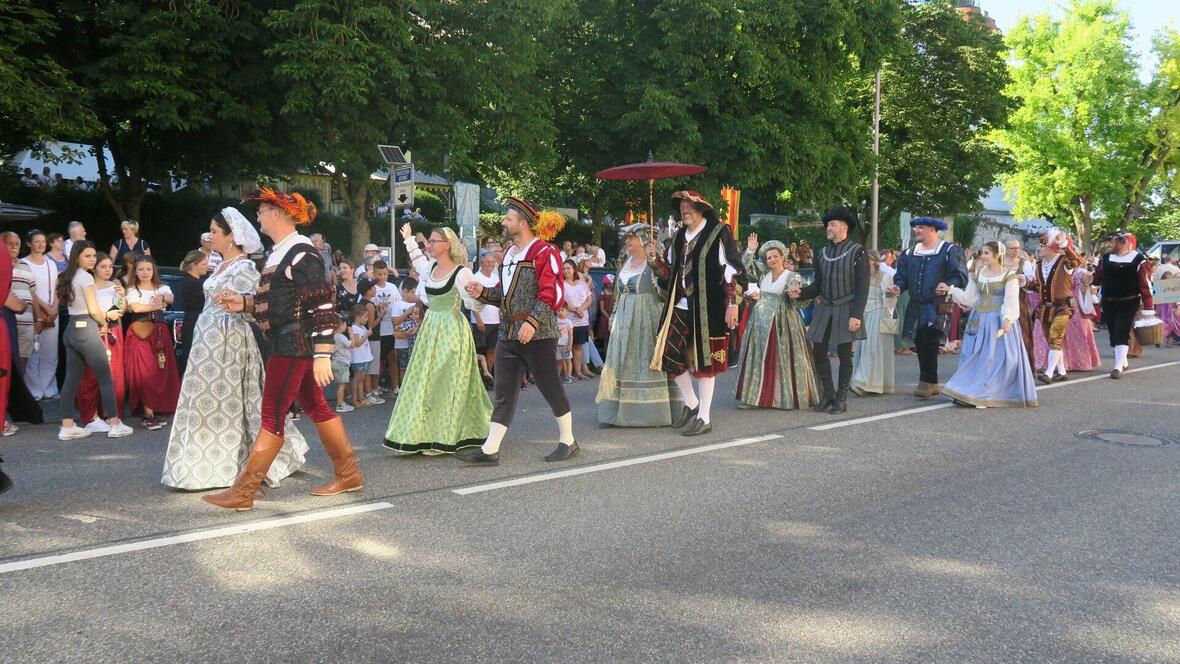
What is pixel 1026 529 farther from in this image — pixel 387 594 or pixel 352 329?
pixel 352 329

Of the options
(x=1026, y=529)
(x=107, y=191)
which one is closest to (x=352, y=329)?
(x=1026, y=529)

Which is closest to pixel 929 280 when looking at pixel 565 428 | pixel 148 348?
pixel 565 428

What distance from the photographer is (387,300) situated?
1077 cm

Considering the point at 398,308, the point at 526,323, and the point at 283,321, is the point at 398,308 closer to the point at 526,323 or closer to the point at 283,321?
the point at 526,323

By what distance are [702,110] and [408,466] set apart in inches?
811

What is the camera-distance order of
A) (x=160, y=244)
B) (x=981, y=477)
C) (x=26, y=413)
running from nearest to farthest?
(x=981, y=477), (x=26, y=413), (x=160, y=244)

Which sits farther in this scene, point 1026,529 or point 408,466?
point 408,466

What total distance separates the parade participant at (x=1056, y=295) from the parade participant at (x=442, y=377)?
7702 millimetres

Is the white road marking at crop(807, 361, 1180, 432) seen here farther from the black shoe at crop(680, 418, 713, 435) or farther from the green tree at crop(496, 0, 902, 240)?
the green tree at crop(496, 0, 902, 240)

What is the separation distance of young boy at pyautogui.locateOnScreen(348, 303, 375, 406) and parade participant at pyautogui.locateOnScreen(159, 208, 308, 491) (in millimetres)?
3711

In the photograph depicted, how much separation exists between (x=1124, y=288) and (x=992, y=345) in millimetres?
4252

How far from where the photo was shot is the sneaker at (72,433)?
786cm

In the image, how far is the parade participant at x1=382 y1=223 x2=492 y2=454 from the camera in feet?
22.9

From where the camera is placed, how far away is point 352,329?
32.5 ft
